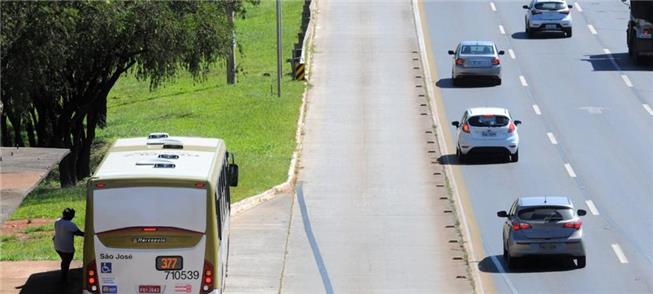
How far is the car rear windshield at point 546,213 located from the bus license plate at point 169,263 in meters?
9.41

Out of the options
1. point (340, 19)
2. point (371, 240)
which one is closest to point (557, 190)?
point (371, 240)

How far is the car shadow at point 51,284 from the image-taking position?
25.7 m

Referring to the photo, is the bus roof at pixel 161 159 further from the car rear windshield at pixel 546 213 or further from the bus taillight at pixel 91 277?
the car rear windshield at pixel 546 213

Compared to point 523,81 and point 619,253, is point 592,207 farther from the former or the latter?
point 523,81

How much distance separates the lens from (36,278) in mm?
26797

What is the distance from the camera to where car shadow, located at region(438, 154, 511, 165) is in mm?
42531

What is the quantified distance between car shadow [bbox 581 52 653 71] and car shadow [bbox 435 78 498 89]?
4539 millimetres

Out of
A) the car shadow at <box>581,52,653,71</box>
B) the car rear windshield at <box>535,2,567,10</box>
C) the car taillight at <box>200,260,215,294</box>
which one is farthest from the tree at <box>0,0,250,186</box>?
the car rear windshield at <box>535,2,567,10</box>

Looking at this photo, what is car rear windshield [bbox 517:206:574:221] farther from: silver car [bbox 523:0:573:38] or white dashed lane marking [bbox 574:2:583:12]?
white dashed lane marking [bbox 574:2:583:12]

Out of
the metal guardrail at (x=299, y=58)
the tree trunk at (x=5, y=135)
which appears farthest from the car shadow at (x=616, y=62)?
the tree trunk at (x=5, y=135)

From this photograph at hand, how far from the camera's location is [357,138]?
1831 inches

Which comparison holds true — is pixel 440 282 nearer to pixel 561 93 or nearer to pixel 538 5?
pixel 561 93

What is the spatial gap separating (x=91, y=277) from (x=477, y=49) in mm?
32300

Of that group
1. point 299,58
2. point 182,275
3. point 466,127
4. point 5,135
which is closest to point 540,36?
Answer: point 299,58
